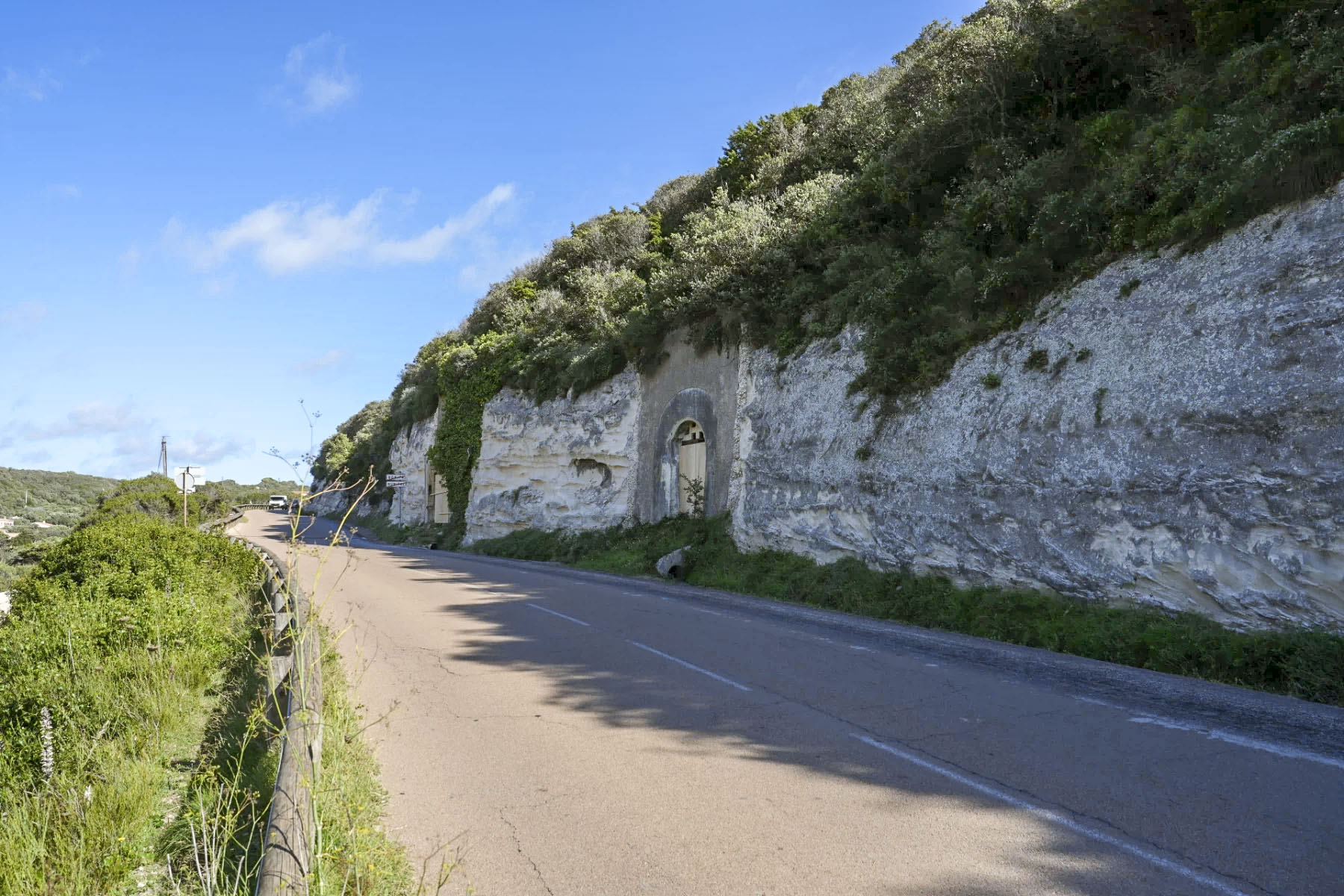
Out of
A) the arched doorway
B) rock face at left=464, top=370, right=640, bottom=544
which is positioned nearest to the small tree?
the arched doorway

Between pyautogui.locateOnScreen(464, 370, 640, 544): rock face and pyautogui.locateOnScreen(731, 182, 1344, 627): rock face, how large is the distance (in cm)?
1258

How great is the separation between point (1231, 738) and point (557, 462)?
25.1m

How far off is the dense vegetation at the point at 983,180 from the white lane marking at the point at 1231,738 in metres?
6.43

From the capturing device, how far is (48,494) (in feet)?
218

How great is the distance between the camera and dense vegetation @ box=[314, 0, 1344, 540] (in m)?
10.8

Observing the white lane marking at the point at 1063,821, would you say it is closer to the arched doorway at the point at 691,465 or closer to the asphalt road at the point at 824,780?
the asphalt road at the point at 824,780

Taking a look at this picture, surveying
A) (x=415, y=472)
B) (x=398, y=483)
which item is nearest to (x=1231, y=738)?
(x=415, y=472)

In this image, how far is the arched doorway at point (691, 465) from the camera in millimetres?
23328

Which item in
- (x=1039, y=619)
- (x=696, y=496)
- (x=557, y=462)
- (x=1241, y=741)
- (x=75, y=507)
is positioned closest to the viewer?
(x=1241, y=741)

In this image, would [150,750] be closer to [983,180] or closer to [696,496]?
[983,180]

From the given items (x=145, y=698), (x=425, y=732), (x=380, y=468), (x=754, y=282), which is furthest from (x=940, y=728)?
(x=380, y=468)

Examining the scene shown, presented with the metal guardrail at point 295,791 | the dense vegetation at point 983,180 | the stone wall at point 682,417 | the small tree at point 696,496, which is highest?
the dense vegetation at point 983,180

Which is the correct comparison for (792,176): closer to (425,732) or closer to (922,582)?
(922,582)

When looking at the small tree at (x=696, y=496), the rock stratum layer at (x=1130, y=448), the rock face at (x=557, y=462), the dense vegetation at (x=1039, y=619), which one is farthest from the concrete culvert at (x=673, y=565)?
the rock face at (x=557, y=462)
